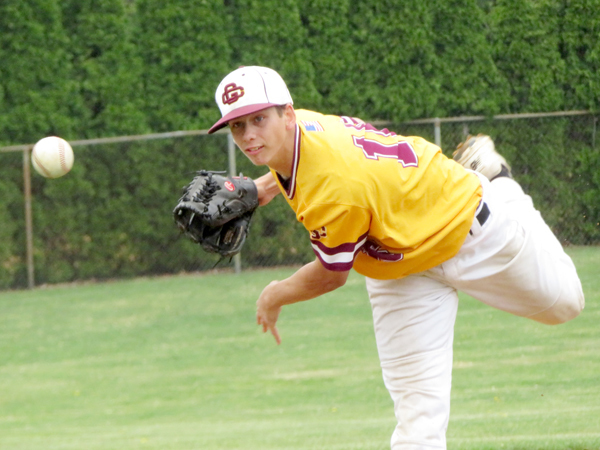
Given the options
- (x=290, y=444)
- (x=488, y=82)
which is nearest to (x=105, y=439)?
(x=290, y=444)

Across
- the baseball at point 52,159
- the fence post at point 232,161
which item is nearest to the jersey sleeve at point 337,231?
the baseball at point 52,159

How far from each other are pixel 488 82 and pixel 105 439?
10.2m

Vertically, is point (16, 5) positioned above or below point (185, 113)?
above

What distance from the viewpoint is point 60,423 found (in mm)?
7312

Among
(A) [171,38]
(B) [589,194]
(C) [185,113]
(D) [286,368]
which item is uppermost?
(A) [171,38]

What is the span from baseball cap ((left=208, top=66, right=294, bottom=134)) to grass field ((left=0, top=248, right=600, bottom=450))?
2947 millimetres

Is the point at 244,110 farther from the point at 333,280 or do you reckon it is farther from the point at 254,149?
the point at 333,280

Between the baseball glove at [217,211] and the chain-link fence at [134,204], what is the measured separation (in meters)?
9.60

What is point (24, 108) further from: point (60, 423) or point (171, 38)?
point (60, 423)

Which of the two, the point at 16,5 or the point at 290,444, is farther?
the point at 16,5

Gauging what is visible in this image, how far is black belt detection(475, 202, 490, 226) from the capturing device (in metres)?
4.21

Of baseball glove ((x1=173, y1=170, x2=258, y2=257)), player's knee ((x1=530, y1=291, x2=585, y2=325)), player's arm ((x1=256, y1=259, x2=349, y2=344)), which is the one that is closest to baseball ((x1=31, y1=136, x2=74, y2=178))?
baseball glove ((x1=173, y1=170, x2=258, y2=257))

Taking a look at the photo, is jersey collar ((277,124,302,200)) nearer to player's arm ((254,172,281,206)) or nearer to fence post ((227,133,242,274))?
player's arm ((254,172,281,206))

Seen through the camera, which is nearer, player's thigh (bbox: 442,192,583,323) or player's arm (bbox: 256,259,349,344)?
player's arm (bbox: 256,259,349,344)
